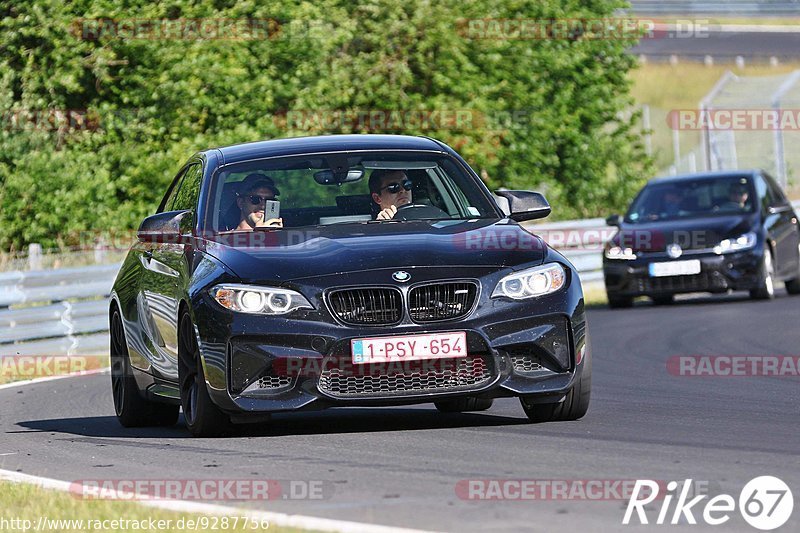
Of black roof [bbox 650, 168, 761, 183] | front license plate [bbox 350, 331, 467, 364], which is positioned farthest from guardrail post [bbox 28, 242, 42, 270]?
front license plate [bbox 350, 331, 467, 364]

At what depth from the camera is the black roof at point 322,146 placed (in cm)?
962

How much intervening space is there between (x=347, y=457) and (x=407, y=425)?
4.76 ft

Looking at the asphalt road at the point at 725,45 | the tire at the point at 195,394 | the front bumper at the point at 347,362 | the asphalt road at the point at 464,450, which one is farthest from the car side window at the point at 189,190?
the asphalt road at the point at 725,45

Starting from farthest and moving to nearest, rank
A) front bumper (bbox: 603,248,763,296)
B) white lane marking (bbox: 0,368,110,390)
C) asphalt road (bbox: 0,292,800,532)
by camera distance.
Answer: front bumper (bbox: 603,248,763,296) < white lane marking (bbox: 0,368,110,390) < asphalt road (bbox: 0,292,800,532)

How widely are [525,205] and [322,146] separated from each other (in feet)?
3.88

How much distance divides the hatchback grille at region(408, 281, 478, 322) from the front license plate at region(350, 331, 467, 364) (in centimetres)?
11

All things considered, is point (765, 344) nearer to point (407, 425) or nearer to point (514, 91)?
point (407, 425)

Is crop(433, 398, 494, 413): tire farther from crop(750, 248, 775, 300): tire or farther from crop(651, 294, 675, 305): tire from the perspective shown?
crop(651, 294, 675, 305): tire

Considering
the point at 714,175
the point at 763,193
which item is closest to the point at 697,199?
the point at 714,175

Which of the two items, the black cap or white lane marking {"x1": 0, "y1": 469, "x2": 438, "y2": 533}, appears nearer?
white lane marking {"x1": 0, "y1": 469, "x2": 438, "y2": 533}

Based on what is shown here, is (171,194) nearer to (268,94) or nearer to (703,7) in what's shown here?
(268,94)

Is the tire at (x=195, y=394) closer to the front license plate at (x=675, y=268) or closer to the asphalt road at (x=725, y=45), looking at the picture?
the front license plate at (x=675, y=268)

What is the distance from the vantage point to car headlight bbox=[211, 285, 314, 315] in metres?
8.02

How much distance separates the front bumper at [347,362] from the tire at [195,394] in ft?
0.54
